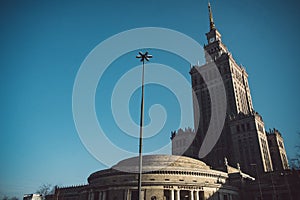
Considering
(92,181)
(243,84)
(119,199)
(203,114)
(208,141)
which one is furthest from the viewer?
(243,84)

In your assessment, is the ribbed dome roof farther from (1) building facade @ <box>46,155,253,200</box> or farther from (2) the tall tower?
(2) the tall tower

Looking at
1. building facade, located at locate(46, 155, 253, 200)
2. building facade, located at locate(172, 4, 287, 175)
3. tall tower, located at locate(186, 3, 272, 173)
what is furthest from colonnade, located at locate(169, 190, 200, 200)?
building facade, located at locate(172, 4, 287, 175)

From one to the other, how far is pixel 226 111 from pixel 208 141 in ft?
50.6

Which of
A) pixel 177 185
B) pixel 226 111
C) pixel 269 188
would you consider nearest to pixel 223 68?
pixel 226 111

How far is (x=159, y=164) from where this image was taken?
59969 mm

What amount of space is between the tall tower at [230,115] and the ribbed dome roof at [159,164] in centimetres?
2095

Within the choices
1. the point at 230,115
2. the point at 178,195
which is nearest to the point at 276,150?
the point at 230,115

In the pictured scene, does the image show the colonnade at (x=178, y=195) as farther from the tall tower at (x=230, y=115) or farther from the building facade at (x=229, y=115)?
the building facade at (x=229, y=115)

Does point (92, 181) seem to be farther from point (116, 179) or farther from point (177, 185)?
point (177, 185)

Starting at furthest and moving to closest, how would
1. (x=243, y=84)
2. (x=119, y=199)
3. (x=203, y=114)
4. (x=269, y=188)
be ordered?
(x=243, y=84)
(x=203, y=114)
(x=269, y=188)
(x=119, y=199)

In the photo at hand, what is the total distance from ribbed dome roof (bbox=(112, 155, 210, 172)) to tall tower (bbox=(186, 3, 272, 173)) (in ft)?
68.7

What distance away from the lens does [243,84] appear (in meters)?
114

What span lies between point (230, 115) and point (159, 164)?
48159mm

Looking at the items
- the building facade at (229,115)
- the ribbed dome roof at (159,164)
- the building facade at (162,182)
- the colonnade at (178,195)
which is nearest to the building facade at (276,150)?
the building facade at (229,115)
